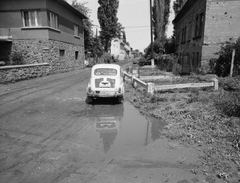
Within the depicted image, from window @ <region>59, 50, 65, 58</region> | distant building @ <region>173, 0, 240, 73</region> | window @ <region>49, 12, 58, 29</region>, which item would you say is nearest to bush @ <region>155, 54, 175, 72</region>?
distant building @ <region>173, 0, 240, 73</region>

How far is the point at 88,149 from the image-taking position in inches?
160

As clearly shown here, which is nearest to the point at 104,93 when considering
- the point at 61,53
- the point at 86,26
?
the point at 61,53

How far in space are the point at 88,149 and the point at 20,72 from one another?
11.9 metres

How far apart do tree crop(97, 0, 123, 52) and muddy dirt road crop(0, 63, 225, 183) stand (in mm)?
38144

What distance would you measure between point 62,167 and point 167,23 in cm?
3502

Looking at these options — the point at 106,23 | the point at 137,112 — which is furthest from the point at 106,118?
the point at 106,23

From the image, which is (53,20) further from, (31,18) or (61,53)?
(61,53)

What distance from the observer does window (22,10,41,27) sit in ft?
56.1

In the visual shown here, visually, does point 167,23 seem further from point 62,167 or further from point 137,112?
point 62,167

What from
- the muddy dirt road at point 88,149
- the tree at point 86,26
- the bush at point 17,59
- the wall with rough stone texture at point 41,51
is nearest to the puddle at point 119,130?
A: the muddy dirt road at point 88,149

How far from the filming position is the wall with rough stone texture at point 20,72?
39.9ft

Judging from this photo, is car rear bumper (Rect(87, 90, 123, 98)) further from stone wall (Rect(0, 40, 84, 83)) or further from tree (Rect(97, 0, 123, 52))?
tree (Rect(97, 0, 123, 52))

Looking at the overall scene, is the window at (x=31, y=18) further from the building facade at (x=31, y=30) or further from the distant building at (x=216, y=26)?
the distant building at (x=216, y=26)

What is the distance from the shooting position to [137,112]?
687 centimetres
